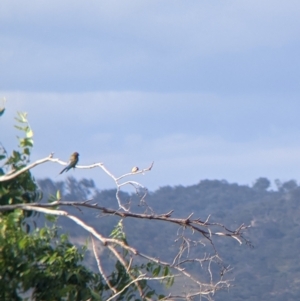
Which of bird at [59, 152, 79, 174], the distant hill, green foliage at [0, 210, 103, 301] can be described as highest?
bird at [59, 152, 79, 174]

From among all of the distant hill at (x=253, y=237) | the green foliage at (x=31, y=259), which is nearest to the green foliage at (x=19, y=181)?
the green foliage at (x=31, y=259)

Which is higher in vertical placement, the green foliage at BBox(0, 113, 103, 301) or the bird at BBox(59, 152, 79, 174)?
the bird at BBox(59, 152, 79, 174)

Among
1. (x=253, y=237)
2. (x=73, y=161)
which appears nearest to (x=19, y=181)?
(x=73, y=161)

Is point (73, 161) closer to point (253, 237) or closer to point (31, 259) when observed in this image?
point (31, 259)

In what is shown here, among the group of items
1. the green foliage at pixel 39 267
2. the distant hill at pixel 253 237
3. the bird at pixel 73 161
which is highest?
the bird at pixel 73 161

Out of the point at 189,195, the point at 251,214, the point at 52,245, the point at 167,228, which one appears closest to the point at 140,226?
the point at 167,228

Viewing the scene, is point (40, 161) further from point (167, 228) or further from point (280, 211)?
point (280, 211)

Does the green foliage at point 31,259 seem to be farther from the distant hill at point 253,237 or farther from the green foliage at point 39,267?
the distant hill at point 253,237

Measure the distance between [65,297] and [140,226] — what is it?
47207 mm

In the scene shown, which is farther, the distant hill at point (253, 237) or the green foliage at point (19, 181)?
the distant hill at point (253, 237)

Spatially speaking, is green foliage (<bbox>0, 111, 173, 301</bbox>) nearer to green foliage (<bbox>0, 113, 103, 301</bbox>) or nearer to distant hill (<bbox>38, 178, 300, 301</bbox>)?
green foliage (<bbox>0, 113, 103, 301</bbox>)

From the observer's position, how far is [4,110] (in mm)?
7285

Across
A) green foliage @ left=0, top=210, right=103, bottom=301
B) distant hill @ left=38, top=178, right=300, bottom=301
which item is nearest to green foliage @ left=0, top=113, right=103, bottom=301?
green foliage @ left=0, top=210, right=103, bottom=301

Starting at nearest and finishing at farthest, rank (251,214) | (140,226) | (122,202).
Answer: (122,202) < (140,226) < (251,214)
